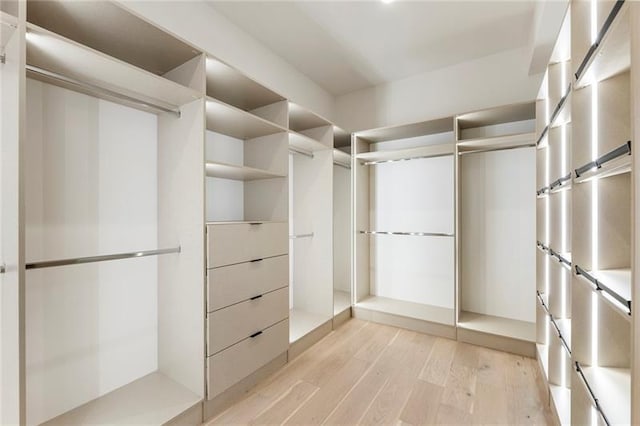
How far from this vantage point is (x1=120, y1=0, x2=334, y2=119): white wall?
1809mm

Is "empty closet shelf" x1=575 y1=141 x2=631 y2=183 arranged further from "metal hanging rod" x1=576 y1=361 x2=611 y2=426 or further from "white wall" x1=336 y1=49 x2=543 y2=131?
"white wall" x1=336 y1=49 x2=543 y2=131

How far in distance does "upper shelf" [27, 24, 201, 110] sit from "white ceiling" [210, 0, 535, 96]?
40.6 inches

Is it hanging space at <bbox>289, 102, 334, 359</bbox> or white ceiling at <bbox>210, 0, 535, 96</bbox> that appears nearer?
white ceiling at <bbox>210, 0, 535, 96</bbox>

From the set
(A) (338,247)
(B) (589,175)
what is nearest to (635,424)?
(B) (589,175)

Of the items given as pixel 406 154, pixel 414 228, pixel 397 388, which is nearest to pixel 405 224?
pixel 414 228

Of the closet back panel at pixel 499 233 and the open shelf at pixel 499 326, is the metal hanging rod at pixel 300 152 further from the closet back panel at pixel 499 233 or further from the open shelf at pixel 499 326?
the open shelf at pixel 499 326

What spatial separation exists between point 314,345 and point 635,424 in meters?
2.03

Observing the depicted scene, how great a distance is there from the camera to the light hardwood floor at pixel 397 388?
1561mm

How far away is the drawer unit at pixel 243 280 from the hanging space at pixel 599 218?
1.62 metres

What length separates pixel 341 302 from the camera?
124 inches

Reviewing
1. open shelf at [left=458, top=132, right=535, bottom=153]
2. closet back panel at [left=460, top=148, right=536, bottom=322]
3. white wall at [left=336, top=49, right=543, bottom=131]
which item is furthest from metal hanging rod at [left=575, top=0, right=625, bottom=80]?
white wall at [left=336, top=49, right=543, bottom=131]

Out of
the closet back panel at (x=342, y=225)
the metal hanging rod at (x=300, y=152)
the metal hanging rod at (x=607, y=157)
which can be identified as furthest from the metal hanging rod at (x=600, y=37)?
the closet back panel at (x=342, y=225)

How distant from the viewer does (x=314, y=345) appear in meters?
2.42

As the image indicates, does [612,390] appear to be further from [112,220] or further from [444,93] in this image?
[444,93]
